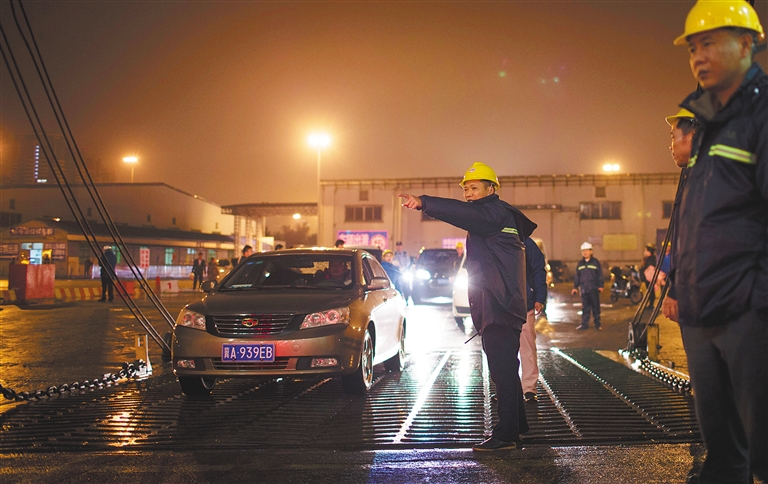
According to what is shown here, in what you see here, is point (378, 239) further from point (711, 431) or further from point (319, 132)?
point (711, 431)

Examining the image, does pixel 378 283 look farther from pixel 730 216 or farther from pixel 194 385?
pixel 730 216

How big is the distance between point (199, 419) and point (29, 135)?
10089 cm

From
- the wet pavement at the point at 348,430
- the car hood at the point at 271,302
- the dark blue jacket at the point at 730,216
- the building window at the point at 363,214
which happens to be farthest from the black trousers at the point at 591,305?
the building window at the point at 363,214

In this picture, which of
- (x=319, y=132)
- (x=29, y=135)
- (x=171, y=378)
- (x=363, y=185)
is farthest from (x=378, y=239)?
(x=29, y=135)

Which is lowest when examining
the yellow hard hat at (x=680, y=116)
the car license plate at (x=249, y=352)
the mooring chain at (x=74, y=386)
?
the mooring chain at (x=74, y=386)

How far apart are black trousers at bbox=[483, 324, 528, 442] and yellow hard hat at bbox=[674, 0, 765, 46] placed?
2.48 metres

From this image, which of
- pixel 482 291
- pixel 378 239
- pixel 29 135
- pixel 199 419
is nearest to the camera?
pixel 482 291

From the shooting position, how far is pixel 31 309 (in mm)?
19953

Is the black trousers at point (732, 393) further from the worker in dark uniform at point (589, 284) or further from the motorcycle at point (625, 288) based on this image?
the motorcycle at point (625, 288)

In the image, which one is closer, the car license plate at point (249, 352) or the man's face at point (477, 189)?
the man's face at point (477, 189)

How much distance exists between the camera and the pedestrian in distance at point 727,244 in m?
2.50

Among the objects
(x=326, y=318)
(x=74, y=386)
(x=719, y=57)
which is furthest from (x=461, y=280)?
(x=719, y=57)

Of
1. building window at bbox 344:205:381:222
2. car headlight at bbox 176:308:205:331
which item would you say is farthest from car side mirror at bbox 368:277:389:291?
building window at bbox 344:205:381:222

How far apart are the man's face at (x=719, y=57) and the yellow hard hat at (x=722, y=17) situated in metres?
0.03
